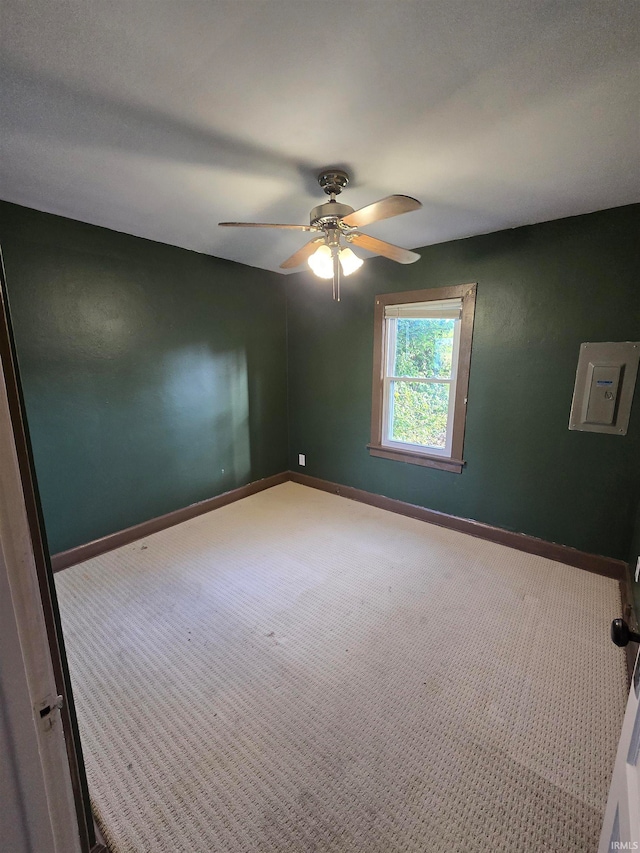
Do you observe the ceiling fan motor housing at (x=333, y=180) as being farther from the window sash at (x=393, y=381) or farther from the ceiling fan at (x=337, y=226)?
the window sash at (x=393, y=381)

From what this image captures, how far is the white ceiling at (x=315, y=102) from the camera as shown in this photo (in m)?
0.98

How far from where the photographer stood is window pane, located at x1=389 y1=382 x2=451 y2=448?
3.04 meters

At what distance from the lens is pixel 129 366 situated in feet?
8.86

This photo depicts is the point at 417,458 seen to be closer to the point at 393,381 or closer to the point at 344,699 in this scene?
the point at 393,381

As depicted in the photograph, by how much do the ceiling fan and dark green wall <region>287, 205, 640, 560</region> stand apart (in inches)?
36.4

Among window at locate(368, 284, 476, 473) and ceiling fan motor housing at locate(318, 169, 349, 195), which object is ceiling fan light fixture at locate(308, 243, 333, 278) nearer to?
ceiling fan motor housing at locate(318, 169, 349, 195)

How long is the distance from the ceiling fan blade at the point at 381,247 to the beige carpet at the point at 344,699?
78.7 inches

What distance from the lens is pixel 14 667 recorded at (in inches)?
20.8

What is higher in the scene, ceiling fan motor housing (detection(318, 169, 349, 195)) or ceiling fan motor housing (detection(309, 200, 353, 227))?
ceiling fan motor housing (detection(318, 169, 349, 195))

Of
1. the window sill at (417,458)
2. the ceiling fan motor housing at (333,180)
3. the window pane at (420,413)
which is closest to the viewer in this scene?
the ceiling fan motor housing at (333,180)

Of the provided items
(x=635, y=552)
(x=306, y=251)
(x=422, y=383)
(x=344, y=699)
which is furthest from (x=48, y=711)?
(x=422, y=383)

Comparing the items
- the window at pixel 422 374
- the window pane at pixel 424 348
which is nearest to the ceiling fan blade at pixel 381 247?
the window at pixel 422 374

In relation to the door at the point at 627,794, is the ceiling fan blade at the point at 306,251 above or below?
above

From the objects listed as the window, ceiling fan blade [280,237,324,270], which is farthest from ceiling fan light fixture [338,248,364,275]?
the window
